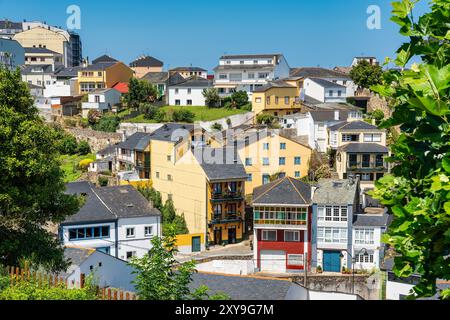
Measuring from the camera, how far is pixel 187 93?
4456cm

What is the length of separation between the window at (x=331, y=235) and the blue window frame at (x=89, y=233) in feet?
27.9

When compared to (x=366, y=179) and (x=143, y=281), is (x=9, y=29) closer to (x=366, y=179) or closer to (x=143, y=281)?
(x=366, y=179)

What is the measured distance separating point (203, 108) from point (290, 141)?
1229 centimetres

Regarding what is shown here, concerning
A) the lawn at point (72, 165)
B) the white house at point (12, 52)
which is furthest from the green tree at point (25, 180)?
the white house at point (12, 52)

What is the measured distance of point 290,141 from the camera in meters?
32.1

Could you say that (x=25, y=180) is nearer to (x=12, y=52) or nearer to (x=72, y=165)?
(x=72, y=165)

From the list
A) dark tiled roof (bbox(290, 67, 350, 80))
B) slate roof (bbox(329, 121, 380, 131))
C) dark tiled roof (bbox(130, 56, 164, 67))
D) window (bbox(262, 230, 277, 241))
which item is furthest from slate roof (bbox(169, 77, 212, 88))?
window (bbox(262, 230, 277, 241))

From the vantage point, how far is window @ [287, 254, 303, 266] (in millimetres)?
25755

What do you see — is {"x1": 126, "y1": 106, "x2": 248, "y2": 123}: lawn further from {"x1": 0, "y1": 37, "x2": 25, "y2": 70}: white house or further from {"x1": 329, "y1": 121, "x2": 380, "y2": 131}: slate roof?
{"x1": 0, "y1": 37, "x2": 25, "y2": 70}: white house

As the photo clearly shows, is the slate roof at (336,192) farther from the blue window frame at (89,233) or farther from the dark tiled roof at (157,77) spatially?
the dark tiled roof at (157,77)

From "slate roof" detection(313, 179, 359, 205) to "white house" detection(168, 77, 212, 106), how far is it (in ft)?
63.0

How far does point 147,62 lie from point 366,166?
106 feet

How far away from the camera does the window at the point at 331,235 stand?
83.7 feet

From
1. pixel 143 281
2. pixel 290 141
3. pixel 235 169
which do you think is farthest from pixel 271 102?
pixel 143 281
